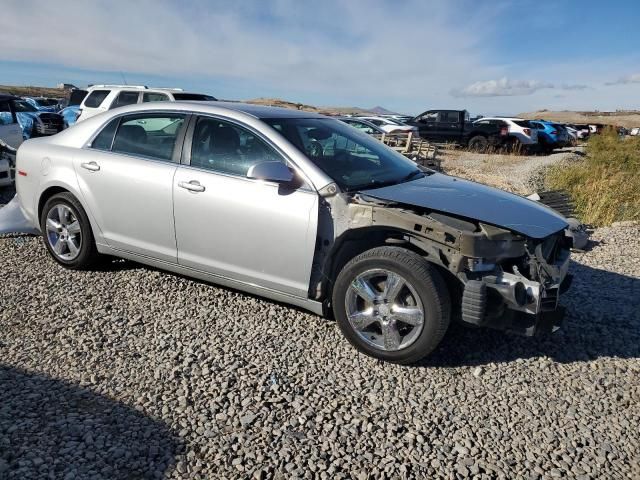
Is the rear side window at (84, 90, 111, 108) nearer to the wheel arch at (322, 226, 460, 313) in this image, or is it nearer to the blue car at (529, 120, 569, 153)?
the wheel arch at (322, 226, 460, 313)

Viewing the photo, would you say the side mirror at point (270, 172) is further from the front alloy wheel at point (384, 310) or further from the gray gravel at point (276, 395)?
the gray gravel at point (276, 395)

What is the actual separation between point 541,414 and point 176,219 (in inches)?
115

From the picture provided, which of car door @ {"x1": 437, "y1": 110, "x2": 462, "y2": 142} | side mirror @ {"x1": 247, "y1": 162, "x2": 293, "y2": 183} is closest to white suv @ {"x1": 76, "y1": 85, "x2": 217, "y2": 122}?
side mirror @ {"x1": 247, "y1": 162, "x2": 293, "y2": 183}

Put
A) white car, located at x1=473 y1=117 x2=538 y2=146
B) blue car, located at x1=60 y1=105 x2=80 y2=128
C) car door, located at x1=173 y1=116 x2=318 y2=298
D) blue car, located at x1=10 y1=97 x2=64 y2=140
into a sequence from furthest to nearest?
white car, located at x1=473 y1=117 x2=538 y2=146, blue car, located at x1=60 y1=105 x2=80 y2=128, blue car, located at x1=10 y1=97 x2=64 y2=140, car door, located at x1=173 y1=116 x2=318 y2=298

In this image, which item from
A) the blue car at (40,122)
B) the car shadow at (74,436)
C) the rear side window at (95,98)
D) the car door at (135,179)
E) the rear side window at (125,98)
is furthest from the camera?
the blue car at (40,122)

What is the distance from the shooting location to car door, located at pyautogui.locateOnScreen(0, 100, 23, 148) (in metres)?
8.56

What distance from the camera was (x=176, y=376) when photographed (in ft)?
10.9

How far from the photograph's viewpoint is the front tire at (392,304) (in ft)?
10.9

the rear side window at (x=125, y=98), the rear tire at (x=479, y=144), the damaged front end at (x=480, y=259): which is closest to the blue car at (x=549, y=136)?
the rear tire at (x=479, y=144)

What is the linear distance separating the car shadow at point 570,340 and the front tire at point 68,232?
3.18 m

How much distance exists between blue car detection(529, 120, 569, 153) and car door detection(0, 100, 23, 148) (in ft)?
72.5

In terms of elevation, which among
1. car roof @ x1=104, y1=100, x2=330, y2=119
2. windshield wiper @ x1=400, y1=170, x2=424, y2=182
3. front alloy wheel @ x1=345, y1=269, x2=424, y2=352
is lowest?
front alloy wheel @ x1=345, y1=269, x2=424, y2=352

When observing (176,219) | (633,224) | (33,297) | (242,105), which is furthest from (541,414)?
(633,224)

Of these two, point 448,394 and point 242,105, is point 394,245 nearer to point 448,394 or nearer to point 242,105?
point 448,394
